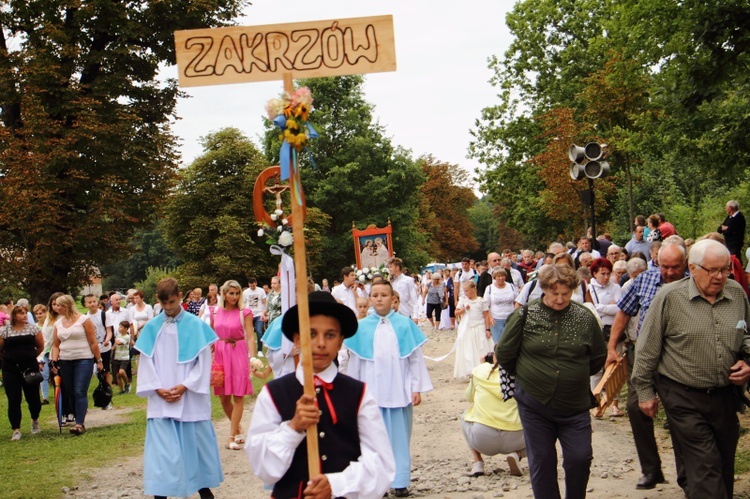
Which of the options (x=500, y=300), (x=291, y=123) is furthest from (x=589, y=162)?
(x=291, y=123)

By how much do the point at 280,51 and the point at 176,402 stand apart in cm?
474

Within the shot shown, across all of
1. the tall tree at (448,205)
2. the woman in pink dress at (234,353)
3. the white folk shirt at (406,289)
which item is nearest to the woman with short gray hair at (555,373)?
the woman in pink dress at (234,353)

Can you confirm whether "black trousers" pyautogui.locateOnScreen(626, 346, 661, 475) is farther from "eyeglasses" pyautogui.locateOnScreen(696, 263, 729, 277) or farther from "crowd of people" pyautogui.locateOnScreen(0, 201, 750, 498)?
"eyeglasses" pyautogui.locateOnScreen(696, 263, 729, 277)

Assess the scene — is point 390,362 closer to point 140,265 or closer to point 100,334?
point 100,334

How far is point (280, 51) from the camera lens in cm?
499

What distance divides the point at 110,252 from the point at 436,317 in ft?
34.7

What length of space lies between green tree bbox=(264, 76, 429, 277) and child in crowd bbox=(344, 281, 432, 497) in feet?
168

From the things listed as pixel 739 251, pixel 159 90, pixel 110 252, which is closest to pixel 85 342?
pixel 739 251

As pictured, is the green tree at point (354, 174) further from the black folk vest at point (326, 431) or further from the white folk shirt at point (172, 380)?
the black folk vest at point (326, 431)

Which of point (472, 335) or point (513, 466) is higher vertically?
point (472, 335)

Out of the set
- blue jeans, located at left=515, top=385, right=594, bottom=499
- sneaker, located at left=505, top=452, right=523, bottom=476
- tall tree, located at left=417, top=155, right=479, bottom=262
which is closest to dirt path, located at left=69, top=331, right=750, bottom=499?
sneaker, located at left=505, top=452, right=523, bottom=476

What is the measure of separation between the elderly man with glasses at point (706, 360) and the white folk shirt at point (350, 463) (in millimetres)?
2774

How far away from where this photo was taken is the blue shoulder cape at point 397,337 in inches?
370

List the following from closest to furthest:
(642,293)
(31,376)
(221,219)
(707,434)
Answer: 1. (707,434)
2. (642,293)
3. (31,376)
4. (221,219)
